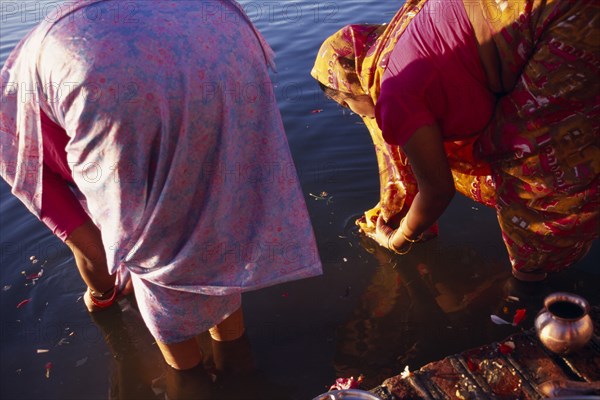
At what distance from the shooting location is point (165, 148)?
1708 mm

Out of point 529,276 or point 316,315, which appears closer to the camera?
point 529,276

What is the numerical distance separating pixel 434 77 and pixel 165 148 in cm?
124

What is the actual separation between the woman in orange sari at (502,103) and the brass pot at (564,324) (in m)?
0.46

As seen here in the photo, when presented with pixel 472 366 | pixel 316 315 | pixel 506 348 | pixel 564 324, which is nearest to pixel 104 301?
pixel 316 315

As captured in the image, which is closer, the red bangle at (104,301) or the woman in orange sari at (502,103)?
the woman in orange sari at (502,103)

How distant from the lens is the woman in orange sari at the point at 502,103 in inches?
80.7

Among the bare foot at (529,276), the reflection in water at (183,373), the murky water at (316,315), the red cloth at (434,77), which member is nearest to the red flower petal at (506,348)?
the murky water at (316,315)

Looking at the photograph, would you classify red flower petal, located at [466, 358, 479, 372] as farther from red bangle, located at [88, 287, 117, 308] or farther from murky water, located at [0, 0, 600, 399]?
red bangle, located at [88, 287, 117, 308]

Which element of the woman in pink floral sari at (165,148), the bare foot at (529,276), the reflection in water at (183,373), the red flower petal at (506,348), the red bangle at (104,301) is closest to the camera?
the woman in pink floral sari at (165,148)

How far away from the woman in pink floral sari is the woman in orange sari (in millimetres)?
703

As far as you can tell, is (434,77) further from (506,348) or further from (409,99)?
(506,348)

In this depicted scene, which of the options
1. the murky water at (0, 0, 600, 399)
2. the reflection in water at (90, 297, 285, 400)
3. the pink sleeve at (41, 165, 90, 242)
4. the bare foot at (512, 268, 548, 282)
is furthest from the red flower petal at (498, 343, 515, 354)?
the pink sleeve at (41, 165, 90, 242)

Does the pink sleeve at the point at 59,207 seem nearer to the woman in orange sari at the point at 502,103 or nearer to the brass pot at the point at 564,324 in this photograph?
the woman in orange sari at the point at 502,103

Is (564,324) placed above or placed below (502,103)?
below
